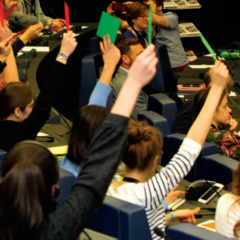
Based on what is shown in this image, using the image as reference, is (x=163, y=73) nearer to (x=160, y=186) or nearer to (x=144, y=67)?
(x=160, y=186)

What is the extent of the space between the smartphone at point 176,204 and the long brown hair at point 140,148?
323 millimetres

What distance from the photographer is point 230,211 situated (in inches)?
53.5

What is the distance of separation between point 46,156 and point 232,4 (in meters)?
7.93

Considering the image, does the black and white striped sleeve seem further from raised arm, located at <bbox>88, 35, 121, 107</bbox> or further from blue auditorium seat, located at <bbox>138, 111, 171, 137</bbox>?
blue auditorium seat, located at <bbox>138, 111, 171, 137</bbox>

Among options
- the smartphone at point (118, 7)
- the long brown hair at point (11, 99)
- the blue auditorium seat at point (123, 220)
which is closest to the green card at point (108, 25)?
the long brown hair at point (11, 99)

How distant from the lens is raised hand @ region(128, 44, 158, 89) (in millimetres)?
894

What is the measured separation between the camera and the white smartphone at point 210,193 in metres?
1.83

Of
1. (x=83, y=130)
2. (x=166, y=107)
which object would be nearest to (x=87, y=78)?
(x=166, y=107)

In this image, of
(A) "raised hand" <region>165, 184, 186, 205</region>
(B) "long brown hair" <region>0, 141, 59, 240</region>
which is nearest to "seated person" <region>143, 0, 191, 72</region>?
(A) "raised hand" <region>165, 184, 186, 205</region>

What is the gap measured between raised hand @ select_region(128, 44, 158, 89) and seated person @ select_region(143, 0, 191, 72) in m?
3.60

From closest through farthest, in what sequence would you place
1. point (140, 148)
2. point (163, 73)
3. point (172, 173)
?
1. point (172, 173)
2. point (140, 148)
3. point (163, 73)

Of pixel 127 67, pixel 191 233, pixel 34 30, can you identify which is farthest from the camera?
pixel 127 67

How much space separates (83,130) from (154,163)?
305 mm

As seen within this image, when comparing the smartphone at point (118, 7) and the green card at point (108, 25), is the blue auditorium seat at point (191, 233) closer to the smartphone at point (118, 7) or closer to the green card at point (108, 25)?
the green card at point (108, 25)
